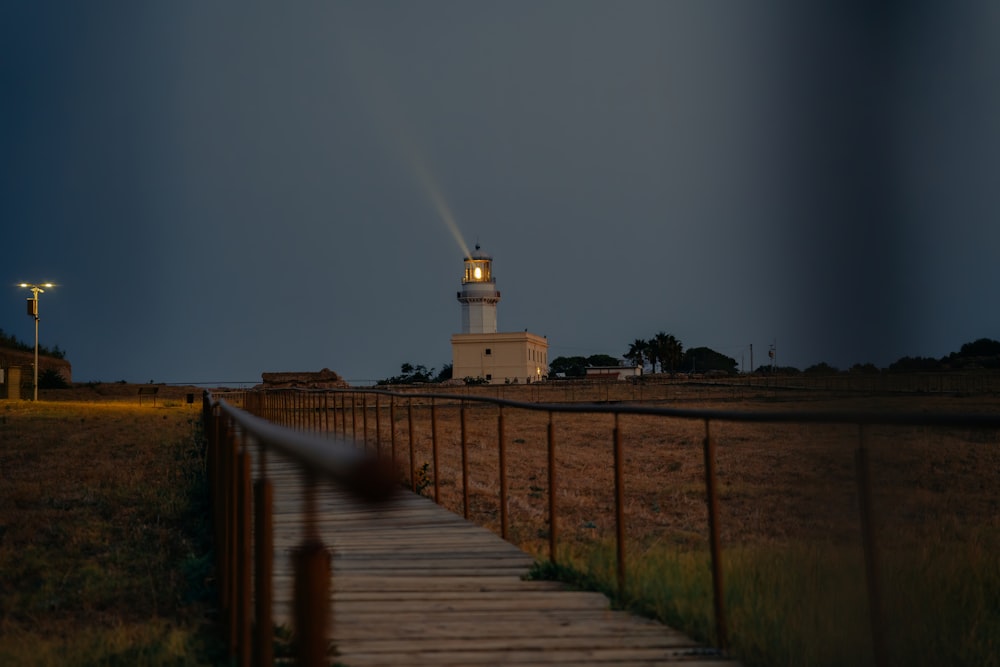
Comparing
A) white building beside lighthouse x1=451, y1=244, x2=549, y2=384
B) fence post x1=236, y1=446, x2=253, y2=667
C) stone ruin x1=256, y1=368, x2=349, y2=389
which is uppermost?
white building beside lighthouse x1=451, y1=244, x2=549, y2=384

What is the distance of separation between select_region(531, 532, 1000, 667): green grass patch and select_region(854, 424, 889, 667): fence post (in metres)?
0.05

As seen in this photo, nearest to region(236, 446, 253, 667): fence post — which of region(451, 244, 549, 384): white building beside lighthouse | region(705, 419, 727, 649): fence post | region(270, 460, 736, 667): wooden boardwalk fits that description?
region(270, 460, 736, 667): wooden boardwalk

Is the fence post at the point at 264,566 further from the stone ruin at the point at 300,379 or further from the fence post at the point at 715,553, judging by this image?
the stone ruin at the point at 300,379

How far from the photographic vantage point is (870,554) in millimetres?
3652

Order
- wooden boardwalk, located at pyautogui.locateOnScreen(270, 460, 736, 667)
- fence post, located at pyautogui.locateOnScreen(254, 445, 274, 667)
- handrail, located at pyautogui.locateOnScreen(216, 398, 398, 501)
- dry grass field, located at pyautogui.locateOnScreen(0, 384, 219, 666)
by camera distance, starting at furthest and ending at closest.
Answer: dry grass field, located at pyautogui.locateOnScreen(0, 384, 219, 666) → wooden boardwalk, located at pyautogui.locateOnScreen(270, 460, 736, 667) → fence post, located at pyautogui.locateOnScreen(254, 445, 274, 667) → handrail, located at pyautogui.locateOnScreen(216, 398, 398, 501)

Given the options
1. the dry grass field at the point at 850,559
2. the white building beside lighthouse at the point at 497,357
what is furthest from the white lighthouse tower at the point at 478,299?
the dry grass field at the point at 850,559

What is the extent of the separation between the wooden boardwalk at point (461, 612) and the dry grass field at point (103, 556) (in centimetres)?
65

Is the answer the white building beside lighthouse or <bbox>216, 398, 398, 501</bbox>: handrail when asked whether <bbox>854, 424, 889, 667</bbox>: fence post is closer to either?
<bbox>216, 398, 398, 501</bbox>: handrail

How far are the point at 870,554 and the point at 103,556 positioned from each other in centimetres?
612

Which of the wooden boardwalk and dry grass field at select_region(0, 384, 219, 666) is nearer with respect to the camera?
the wooden boardwalk

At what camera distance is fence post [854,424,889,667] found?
3623 mm

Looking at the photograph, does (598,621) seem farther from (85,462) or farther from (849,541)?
(85,462)

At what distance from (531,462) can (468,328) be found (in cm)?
7490

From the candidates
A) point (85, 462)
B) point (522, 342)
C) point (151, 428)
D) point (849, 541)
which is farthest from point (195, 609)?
point (522, 342)
